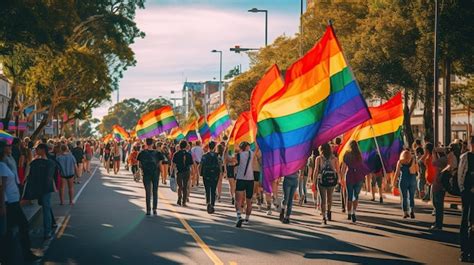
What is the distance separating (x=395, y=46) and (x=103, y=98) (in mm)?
26666

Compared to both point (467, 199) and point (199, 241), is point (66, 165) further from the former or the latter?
point (467, 199)

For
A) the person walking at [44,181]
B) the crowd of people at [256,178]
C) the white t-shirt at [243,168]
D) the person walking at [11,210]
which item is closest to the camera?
the person walking at [11,210]

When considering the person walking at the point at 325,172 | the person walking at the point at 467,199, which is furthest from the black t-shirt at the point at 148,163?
the person walking at the point at 467,199

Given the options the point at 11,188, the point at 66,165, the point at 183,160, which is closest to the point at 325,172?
the point at 183,160

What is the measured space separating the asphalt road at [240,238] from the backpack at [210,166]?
3.16 ft

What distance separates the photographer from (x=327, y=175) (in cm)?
1742

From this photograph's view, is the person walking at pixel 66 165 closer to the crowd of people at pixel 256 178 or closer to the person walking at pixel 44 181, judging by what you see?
the crowd of people at pixel 256 178

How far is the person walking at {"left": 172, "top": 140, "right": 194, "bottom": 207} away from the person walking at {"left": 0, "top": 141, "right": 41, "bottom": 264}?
10519 millimetres

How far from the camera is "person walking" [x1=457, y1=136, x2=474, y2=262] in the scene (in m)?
12.1

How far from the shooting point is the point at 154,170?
19.8m

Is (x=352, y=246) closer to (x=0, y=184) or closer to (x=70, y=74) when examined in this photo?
(x=0, y=184)

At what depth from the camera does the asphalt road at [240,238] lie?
12508mm

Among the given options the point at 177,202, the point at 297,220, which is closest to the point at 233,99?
the point at 177,202

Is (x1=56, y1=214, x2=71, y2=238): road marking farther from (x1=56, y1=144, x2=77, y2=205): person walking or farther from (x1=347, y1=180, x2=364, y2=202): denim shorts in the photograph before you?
(x1=347, y1=180, x2=364, y2=202): denim shorts
